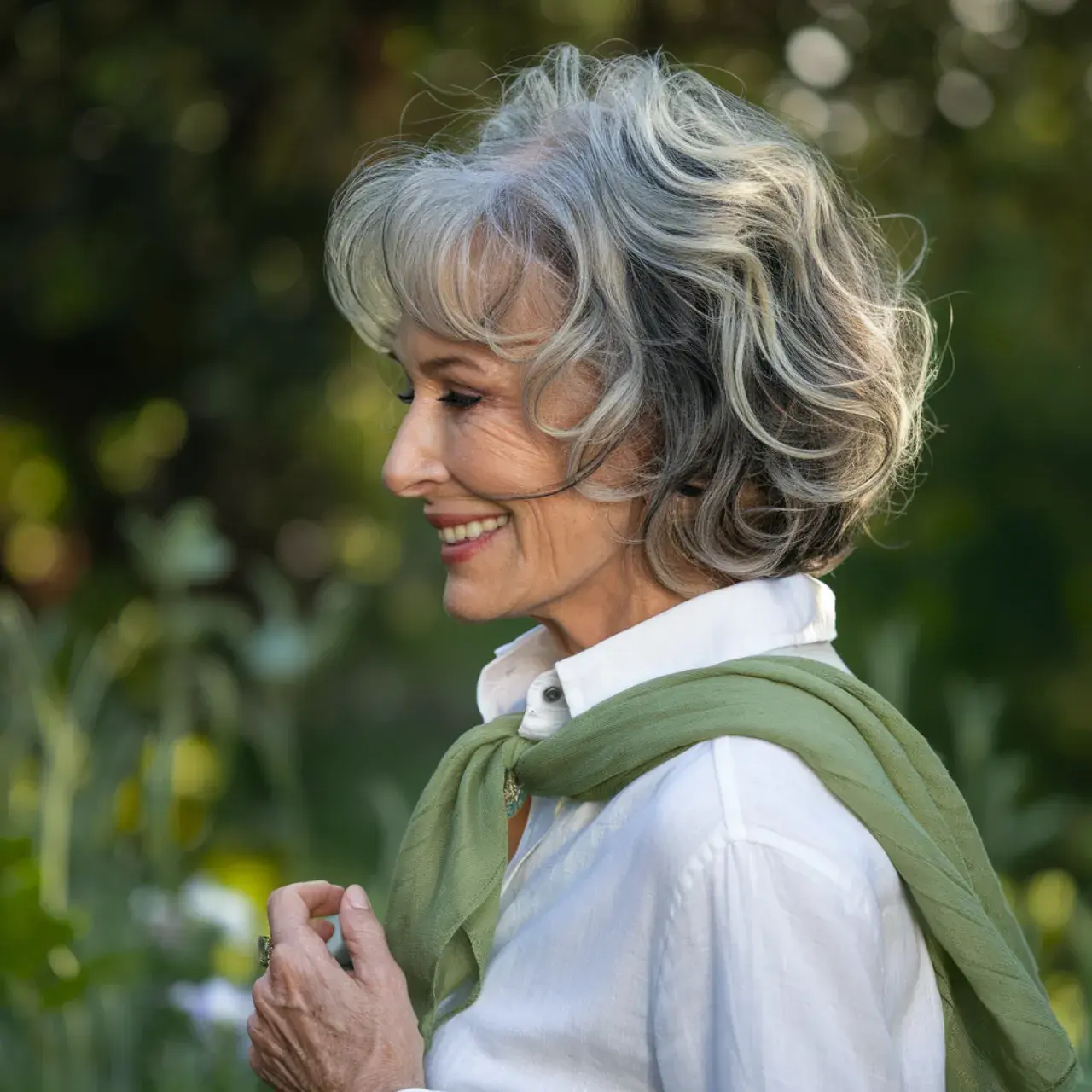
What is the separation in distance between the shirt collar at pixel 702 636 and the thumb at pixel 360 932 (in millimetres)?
347

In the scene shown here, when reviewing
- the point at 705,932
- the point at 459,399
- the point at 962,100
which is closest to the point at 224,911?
the point at 459,399

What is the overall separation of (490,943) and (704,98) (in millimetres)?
1077

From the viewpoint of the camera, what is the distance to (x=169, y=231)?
20.5ft

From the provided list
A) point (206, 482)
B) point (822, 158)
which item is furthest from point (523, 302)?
point (206, 482)

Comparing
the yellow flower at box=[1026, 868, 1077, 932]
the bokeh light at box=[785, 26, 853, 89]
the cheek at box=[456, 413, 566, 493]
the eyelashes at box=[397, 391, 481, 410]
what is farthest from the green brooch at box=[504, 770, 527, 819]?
the bokeh light at box=[785, 26, 853, 89]

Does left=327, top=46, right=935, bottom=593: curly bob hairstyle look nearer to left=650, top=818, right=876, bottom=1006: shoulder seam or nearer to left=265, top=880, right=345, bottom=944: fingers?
left=650, top=818, right=876, bottom=1006: shoulder seam

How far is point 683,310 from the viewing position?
5.95ft

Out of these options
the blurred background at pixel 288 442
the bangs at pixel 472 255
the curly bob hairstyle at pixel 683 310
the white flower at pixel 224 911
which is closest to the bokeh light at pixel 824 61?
the blurred background at pixel 288 442

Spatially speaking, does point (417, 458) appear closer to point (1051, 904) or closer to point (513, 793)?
point (513, 793)

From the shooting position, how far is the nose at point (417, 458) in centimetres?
193

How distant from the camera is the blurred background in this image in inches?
134

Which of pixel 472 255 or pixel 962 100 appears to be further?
pixel 962 100

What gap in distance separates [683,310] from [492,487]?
0.31m

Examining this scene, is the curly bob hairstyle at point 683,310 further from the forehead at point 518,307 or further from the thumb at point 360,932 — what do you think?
the thumb at point 360,932
